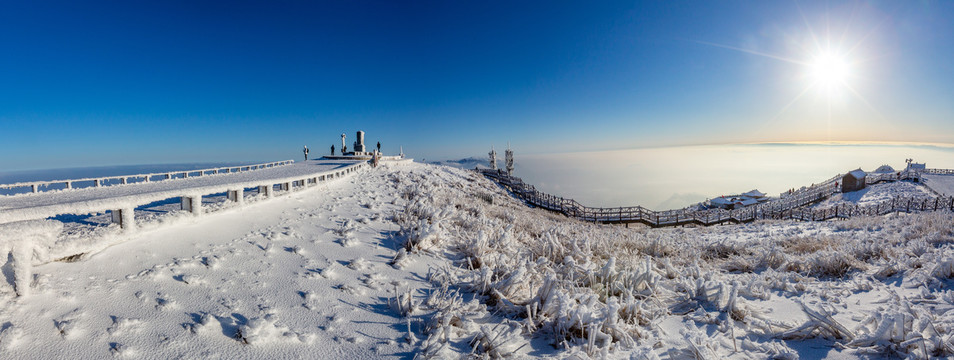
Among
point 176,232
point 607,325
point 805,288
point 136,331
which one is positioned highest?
point 176,232

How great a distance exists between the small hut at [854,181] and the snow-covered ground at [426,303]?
1825 inches

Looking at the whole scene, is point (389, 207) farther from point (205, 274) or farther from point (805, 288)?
point (805, 288)

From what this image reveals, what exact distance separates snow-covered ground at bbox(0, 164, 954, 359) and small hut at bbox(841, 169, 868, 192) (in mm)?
46359

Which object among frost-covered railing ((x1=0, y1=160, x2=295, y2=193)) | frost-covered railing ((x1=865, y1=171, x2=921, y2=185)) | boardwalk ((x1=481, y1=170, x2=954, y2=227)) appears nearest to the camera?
frost-covered railing ((x1=0, y1=160, x2=295, y2=193))

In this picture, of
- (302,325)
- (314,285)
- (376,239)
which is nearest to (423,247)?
(376,239)

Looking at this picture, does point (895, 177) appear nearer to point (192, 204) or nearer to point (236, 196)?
point (236, 196)

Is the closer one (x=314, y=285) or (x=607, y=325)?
(x=607, y=325)

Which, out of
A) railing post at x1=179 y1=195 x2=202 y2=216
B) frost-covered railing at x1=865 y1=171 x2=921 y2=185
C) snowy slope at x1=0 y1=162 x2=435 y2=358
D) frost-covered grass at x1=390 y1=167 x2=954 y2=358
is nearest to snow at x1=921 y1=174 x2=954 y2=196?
frost-covered railing at x1=865 y1=171 x2=921 y2=185

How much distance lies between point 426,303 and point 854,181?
179 ft

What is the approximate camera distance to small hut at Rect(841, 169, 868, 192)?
38750mm

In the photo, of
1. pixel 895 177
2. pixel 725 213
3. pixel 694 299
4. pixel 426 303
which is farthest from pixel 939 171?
pixel 426 303

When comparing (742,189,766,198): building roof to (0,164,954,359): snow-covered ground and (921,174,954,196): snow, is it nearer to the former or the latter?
(921,174,954,196): snow

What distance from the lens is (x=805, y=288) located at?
5004mm

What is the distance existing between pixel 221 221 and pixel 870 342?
853cm
